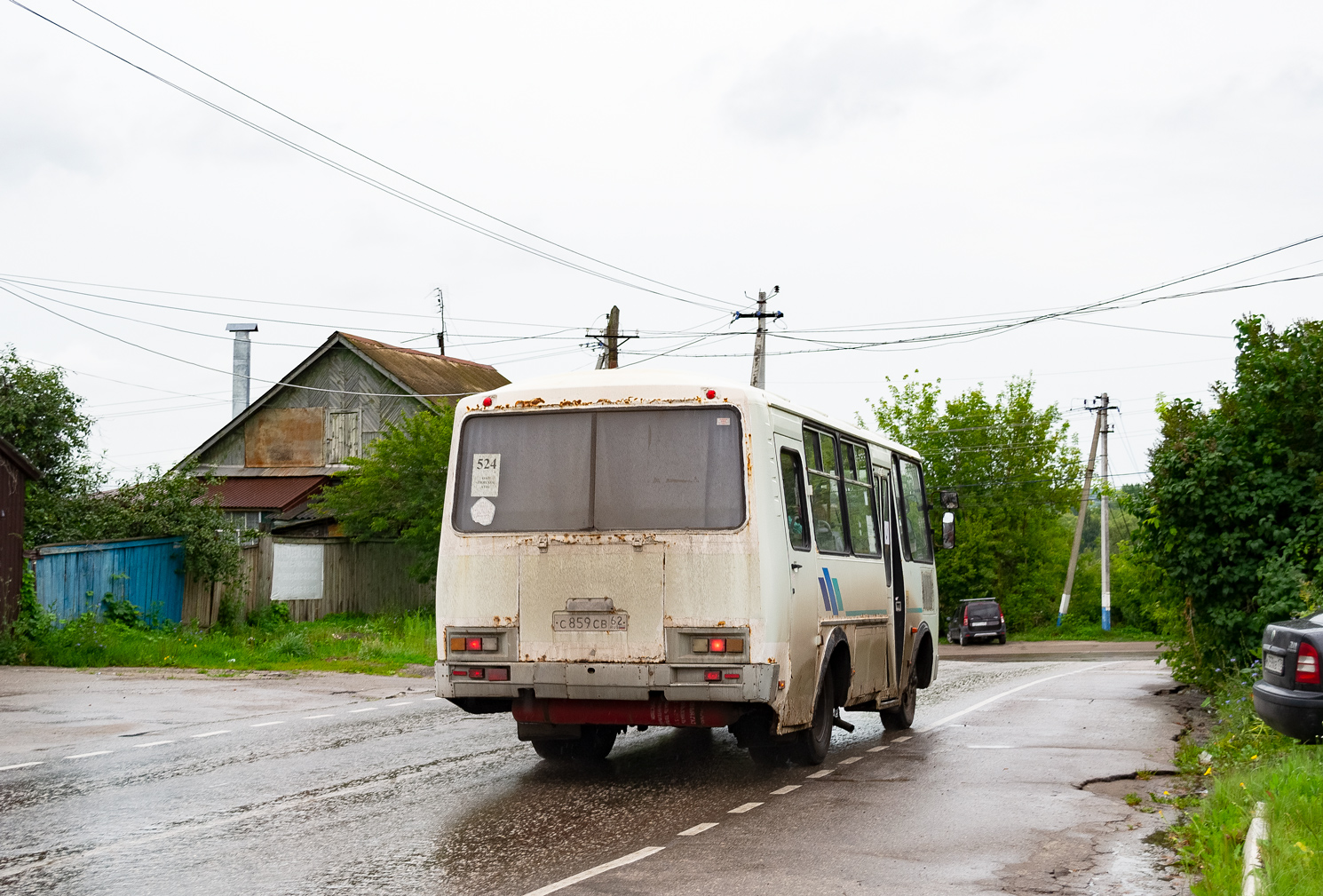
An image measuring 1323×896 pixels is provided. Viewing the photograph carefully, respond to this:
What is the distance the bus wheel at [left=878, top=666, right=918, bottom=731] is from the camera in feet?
45.2

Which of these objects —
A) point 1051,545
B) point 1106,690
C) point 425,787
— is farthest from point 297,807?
point 1051,545

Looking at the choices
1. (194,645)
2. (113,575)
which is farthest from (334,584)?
(194,645)

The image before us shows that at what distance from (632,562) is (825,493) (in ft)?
7.72

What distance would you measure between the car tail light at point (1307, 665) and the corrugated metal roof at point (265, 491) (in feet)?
109

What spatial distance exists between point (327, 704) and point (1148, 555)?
10.4 m

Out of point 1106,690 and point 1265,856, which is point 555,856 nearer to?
point 1265,856

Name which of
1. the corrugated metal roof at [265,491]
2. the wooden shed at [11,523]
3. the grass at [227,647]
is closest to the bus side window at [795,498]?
the grass at [227,647]

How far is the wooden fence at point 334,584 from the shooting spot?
26.7 meters

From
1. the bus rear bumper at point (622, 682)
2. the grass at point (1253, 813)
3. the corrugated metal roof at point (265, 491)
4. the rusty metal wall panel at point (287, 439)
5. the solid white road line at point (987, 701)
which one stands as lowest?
the solid white road line at point (987, 701)

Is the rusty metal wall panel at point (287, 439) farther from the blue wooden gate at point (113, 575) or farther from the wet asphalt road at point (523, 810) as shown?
the wet asphalt road at point (523, 810)

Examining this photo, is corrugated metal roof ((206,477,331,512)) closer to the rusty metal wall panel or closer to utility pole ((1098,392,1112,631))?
the rusty metal wall panel

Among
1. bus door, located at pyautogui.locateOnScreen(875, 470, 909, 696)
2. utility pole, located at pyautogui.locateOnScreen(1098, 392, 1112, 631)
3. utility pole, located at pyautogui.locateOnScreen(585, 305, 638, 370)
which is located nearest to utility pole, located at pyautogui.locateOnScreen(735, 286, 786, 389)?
utility pole, located at pyautogui.locateOnScreen(585, 305, 638, 370)

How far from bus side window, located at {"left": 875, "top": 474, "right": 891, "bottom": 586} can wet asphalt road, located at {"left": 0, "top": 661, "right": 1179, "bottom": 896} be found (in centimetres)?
172

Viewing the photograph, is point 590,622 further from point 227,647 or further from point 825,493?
point 227,647
